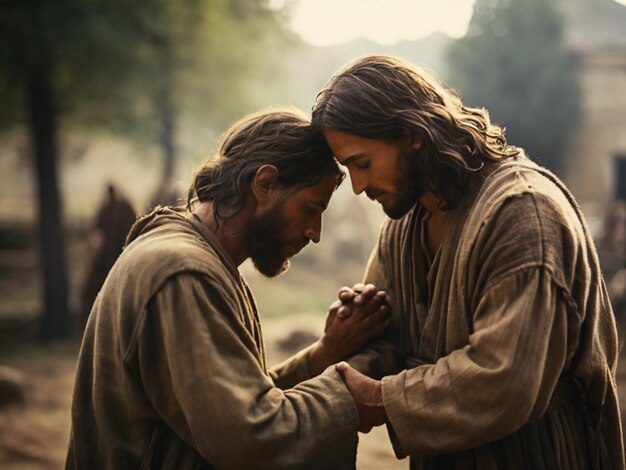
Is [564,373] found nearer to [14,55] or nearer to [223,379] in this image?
[223,379]

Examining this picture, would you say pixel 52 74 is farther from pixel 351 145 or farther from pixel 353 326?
pixel 351 145

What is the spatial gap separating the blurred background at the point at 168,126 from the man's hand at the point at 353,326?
1747 mm

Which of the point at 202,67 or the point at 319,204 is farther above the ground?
the point at 202,67

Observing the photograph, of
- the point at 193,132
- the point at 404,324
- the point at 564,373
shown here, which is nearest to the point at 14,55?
the point at 193,132

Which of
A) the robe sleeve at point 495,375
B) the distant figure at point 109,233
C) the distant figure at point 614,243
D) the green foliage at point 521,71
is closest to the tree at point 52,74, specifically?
the distant figure at point 109,233

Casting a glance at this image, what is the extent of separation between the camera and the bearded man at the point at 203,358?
248 centimetres

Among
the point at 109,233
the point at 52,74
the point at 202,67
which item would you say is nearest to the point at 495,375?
the point at 109,233

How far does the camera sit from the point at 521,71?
800 inches

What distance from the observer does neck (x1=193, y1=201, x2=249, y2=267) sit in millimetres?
2971

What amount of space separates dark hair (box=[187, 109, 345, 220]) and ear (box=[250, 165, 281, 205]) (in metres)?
0.03

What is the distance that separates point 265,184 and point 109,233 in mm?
7877

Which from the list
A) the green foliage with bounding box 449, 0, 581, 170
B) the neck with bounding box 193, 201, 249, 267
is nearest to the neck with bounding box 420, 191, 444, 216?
the neck with bounding box 193, 201, 249, 267

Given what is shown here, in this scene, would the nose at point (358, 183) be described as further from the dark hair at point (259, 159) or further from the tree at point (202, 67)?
the tree at point (202, 67)

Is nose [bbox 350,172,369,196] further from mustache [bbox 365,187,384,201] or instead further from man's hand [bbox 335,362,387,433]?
man's hand [bbox 335,362,387,433]
